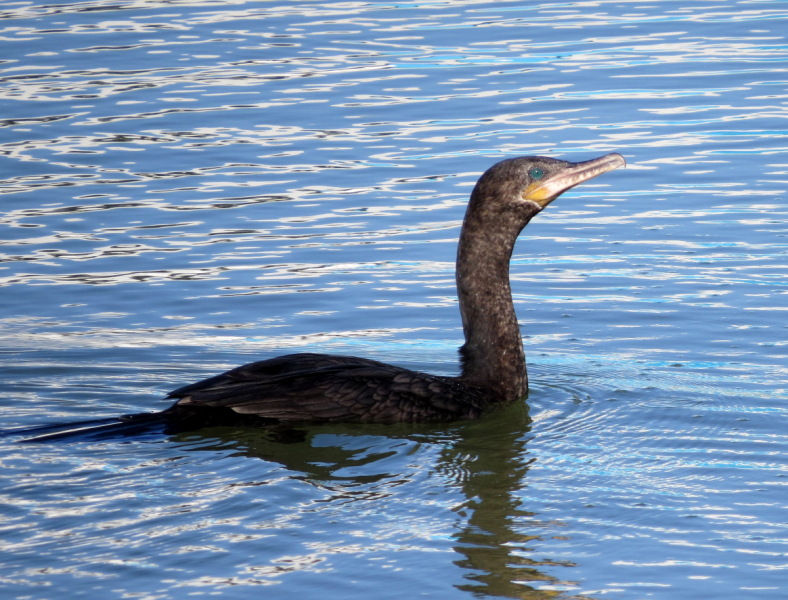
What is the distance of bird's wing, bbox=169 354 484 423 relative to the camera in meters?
6.45

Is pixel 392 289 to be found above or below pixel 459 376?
above

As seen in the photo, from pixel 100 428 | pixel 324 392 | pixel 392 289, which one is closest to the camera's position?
pixel 100 428

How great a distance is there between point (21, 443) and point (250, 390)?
1.20 m

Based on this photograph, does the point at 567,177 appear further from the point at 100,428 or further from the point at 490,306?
the point at 100,428

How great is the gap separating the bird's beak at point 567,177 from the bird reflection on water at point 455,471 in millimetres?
1230

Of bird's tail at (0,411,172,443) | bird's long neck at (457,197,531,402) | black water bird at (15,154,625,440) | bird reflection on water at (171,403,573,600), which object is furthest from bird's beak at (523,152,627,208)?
bird's tail at (0,411,172,443)

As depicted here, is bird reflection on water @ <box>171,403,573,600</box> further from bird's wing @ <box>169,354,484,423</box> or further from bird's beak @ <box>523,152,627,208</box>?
bird's beak @ <box>523,152,627,208</box>

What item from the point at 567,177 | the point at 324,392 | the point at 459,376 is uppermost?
the point at 567,177

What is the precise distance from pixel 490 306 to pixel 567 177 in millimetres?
870

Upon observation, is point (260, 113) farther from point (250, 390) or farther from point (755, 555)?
point (755, 555)

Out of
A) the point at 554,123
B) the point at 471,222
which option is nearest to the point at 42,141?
the point at 554,123

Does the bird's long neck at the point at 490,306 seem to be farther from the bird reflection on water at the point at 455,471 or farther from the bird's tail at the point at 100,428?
the bird's tail at the point at 100,428

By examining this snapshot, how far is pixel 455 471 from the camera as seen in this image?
247 inches

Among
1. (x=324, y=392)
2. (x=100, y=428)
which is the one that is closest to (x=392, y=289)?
(x=324, y=392)
